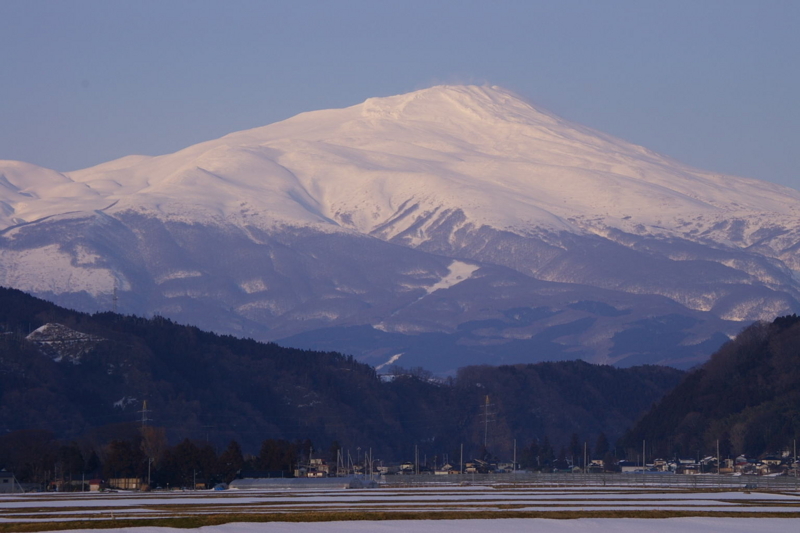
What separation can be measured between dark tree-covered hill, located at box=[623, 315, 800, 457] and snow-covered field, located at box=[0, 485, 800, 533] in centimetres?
6373

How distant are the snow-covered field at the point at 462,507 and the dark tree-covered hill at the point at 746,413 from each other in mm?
63728

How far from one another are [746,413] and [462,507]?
104057 mm

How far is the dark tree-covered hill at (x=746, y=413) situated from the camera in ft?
552

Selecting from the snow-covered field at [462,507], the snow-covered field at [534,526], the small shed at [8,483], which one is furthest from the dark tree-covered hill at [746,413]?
the snow-covered field at [534,526]

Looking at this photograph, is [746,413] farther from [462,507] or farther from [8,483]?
[462,507]

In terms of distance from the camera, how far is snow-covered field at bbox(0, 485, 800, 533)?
6969cm

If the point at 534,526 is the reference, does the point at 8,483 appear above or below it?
above

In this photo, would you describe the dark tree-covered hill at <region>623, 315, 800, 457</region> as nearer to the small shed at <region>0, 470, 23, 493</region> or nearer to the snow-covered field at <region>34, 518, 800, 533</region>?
the small shed at <region>0, 470, 23, 493</region>

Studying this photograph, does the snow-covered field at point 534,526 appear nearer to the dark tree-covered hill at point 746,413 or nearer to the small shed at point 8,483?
the small shed at point 8,483

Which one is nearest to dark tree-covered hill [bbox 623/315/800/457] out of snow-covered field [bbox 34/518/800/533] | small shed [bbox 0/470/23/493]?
small shed [bbox 0/470/23/493]

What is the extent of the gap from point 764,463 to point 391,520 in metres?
95.0

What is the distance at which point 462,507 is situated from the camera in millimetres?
82000

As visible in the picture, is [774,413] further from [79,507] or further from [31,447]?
[79,507]

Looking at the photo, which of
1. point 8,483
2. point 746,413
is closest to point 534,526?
point 8,483
